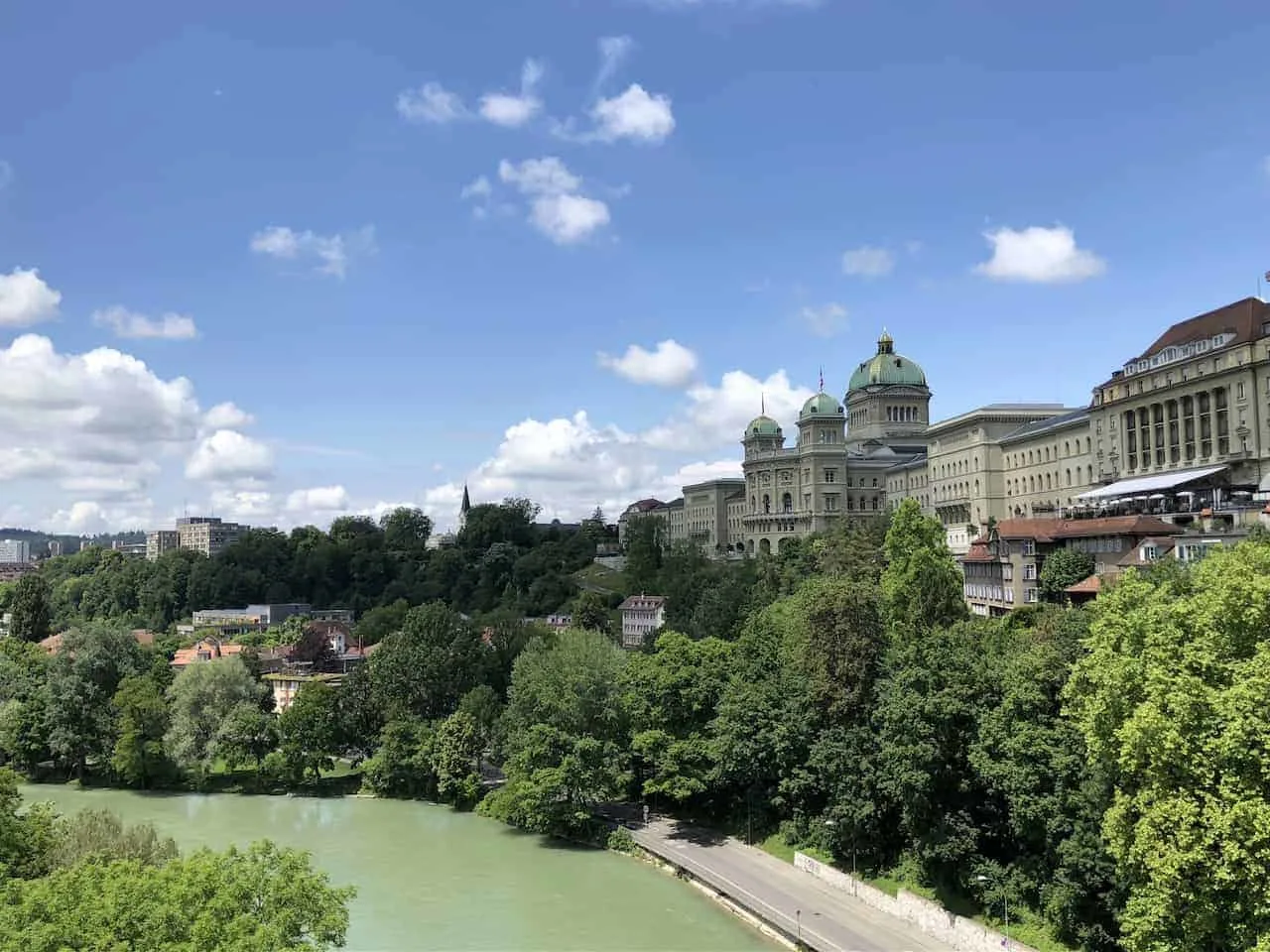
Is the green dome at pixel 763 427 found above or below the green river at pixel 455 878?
above

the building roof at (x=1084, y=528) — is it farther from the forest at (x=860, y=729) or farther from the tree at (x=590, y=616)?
the tree at (x=590, y=616)

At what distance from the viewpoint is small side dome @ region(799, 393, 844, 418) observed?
364ft

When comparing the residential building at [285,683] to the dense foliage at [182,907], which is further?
the residential building at [285,683]

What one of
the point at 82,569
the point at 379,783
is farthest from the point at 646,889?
the point at 82,569

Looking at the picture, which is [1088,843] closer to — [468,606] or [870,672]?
[870,672]

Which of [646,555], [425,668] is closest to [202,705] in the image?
[425,668]

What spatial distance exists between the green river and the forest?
182 centimetres

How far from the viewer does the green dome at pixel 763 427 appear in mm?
122375

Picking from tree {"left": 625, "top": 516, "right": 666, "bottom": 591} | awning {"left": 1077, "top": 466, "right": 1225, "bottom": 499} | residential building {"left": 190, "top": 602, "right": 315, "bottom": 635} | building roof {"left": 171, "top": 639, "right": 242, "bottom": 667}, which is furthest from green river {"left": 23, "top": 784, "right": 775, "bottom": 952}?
residential building {"left": 190, "top": 602, "right": 315, "bottom": 635}

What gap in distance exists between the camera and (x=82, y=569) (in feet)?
487

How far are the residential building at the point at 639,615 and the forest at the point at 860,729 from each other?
14975mm

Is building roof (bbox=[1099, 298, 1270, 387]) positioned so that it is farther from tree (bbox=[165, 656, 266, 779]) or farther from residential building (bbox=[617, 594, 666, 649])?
tree (bbox=[165, 656, 266, 779])

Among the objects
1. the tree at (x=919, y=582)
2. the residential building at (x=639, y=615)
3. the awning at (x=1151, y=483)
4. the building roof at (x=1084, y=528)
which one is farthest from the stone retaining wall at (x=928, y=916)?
the residential building at (x=639, y=615)

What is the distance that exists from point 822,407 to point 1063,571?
69.8 meters
